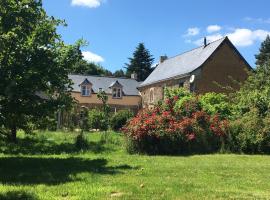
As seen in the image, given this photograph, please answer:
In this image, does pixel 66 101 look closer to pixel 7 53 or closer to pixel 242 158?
pixel 7 53

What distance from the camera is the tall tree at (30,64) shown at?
14.0 m

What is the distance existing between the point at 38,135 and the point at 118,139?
4343mm

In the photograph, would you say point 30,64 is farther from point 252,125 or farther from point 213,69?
point 213,69

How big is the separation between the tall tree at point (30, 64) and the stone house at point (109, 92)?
1569 inches

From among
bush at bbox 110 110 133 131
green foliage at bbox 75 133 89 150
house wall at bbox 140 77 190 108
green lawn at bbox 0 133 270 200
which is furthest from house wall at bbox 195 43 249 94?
green lawn at bbox 0 133 270 200

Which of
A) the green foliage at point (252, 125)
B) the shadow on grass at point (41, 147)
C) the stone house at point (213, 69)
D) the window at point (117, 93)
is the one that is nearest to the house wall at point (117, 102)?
the window at point (117, 93)

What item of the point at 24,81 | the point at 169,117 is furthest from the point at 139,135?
the point at 24,81

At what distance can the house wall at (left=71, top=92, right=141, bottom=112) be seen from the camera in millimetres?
55406

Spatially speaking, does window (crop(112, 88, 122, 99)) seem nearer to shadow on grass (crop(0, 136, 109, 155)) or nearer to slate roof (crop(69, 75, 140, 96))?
slate roof (crop(69, 75, 140, 96))

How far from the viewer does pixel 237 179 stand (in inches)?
455

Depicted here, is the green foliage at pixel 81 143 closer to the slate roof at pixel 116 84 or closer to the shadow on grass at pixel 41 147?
the shadow on grass at pixel 41 147

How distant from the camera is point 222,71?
136 feet

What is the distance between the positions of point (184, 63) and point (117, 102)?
1399cm

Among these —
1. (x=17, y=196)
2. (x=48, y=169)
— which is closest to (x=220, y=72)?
(x=48, y=169)
